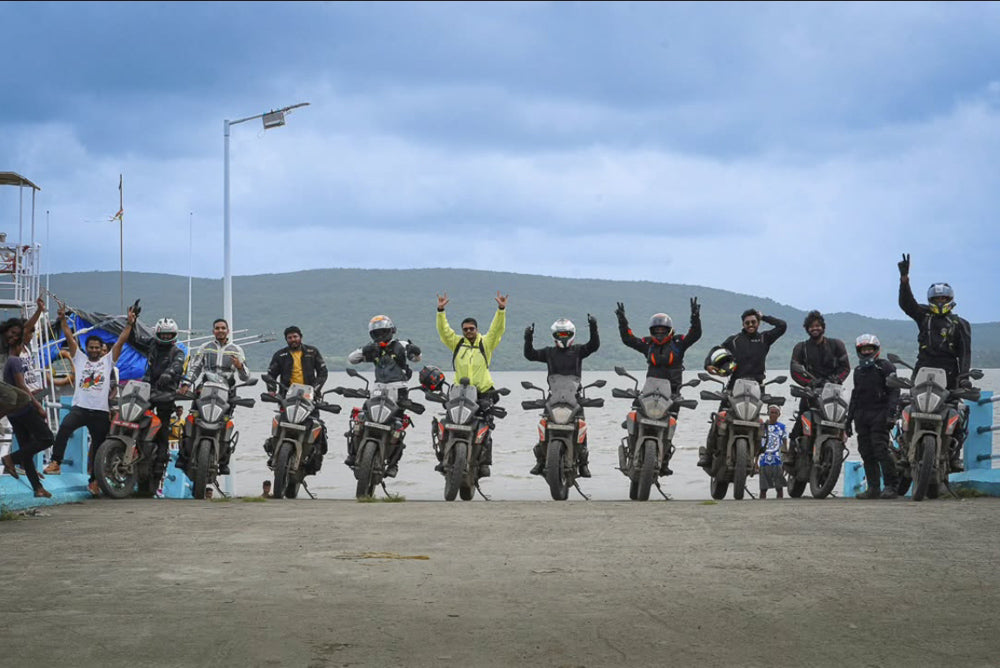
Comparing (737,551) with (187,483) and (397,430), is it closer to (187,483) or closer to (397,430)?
(397,430)

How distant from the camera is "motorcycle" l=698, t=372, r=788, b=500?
14.1 metres

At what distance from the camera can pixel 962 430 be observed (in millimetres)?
Result: 13375

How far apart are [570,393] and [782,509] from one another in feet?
10.7

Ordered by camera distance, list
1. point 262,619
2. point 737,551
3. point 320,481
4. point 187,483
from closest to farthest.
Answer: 1. point 262,619
2. point 737,551
3. point 187,483
4. point 320,481

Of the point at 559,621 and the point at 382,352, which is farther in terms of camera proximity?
the point at 382,352

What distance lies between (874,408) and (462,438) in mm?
4915

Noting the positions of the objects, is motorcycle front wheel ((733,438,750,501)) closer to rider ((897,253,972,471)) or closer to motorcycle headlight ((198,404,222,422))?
rider ((897,253,972,471))

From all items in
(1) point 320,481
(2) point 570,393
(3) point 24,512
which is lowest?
(1) point 320,481

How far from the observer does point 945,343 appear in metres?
13.6

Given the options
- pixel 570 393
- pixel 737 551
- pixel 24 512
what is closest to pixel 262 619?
pixel 737 551

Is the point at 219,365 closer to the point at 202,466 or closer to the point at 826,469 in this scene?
the point at 202,466

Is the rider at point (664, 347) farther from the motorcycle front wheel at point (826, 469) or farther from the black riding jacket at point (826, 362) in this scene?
the motorcycle front wheel at point (826, 469)

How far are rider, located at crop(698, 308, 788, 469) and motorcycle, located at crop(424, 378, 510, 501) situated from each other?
2.61m

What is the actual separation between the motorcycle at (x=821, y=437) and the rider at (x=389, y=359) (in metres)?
4.71
